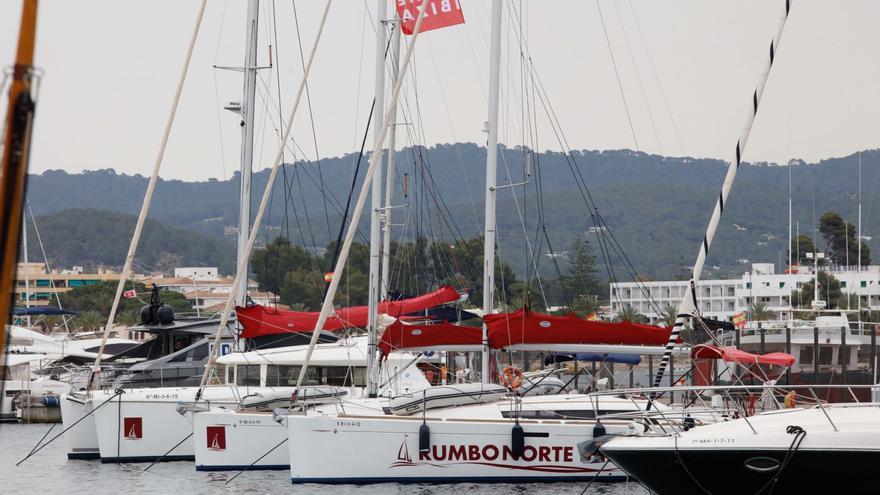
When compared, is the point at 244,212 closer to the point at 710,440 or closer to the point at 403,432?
the point at 403,432

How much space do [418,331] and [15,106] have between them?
69.5ft

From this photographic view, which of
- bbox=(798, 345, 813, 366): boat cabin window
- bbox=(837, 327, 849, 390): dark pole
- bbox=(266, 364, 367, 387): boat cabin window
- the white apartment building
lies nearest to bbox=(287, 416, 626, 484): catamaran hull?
bbox=(266, 364, 367, 387): boat cabin window

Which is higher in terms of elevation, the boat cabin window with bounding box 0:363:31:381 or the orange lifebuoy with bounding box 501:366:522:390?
the orange lifebuoy with bounding box 501:366:522:390

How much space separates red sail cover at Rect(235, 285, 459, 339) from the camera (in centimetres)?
3344

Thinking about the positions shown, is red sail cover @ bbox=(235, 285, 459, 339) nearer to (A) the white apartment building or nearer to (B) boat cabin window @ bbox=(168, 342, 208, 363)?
(B) boat cabin window @ bbox=(168, 342, 208, 363)

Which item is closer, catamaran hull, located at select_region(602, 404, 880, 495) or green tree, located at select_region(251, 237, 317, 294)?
catamaran hull, located at select_region(602, 404, 880, 495)

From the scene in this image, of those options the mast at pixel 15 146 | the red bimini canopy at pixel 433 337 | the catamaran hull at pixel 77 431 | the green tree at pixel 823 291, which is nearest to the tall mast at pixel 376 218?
the red bimini canopy at pixel 433 337

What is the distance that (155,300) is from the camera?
4156cm

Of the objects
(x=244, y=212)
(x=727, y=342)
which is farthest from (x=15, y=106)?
(x=727, y=342)

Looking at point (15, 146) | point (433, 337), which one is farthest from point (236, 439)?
point (15, 146)

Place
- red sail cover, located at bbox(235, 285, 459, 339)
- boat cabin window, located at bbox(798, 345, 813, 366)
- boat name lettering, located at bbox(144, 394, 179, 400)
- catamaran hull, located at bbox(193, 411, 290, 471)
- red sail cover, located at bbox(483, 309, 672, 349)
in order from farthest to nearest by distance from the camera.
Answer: boat cabin window, located at bbox(798, 345, 813, 366) < red sail cover, located at bbox(235, 285, 459, 339) < boat name lettering, located at bbox(144, 394, 179, 400) < catamaran hull, located at bbox(193, 411, 290, 471) < red sail cover, located at bbox(483, 309, 672, 349)

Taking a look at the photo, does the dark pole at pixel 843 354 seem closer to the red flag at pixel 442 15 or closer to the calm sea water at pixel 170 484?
the calm sea water at pixel 170 484

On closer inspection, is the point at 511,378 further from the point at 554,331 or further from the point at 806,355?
the point at 806,355

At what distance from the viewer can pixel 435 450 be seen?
2461 cm
